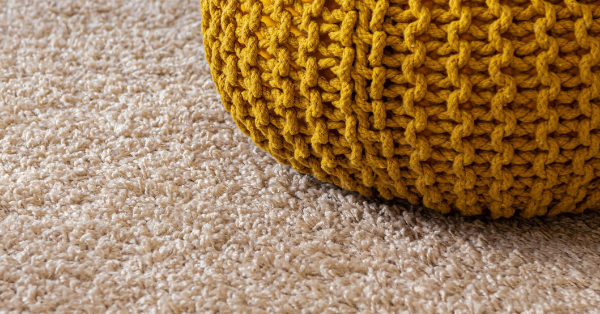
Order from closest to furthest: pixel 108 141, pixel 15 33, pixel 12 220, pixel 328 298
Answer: pixel 328 298
pixel 12 220
pixel 108 141
pixel 15 33

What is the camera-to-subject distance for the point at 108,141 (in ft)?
3.04

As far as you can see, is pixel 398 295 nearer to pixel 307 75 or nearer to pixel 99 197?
pixel 307 75

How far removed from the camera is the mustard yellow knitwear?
60 cm

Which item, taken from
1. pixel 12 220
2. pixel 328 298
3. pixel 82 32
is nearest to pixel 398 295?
pixel 328 298

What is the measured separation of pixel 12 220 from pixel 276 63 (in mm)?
385

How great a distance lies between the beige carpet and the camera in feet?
2.16

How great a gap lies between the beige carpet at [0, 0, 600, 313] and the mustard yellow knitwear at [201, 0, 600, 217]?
0.06 metres

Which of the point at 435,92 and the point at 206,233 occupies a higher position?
the point at 435,92

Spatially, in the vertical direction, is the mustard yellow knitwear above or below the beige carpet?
above

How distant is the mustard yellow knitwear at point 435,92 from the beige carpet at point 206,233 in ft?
0.19

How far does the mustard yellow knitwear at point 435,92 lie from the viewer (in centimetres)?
60

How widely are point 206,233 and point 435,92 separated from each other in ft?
1.05

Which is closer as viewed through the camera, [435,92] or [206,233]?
[435,92]

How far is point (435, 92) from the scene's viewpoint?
0.63m
